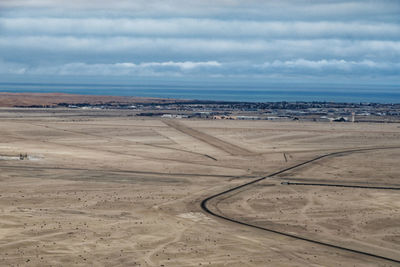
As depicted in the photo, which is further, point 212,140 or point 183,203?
point 212,140

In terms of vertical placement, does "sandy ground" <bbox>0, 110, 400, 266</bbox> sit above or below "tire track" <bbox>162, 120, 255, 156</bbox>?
below

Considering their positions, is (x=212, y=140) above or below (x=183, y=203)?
above

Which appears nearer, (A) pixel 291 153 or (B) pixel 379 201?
(B) pixel 379 201

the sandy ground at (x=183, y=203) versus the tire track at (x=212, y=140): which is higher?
the tire track at (x=212, y=140)

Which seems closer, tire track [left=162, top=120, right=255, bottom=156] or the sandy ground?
the sandy ground

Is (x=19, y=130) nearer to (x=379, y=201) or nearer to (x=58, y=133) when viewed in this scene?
(x=58, y=133)

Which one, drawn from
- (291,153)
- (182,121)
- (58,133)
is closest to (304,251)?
(291,153)

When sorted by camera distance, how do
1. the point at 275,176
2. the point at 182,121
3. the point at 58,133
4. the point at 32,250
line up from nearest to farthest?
the point at 32,250
the point at 275,176
the point at 58,133
the point at 182,121

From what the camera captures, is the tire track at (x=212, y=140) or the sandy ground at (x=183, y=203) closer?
the sandy ground at (x=183, y=203)
